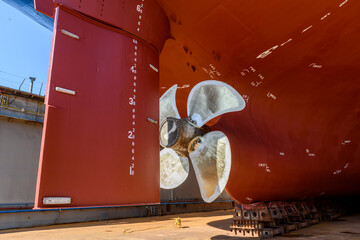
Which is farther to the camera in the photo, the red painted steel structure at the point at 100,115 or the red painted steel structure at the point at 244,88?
the red painted steel structure at the point at 244,88

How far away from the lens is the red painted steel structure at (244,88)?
2.91 meters

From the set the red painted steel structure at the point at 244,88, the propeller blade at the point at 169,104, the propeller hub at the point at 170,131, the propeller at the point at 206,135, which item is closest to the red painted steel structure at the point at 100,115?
the red painted steel structure at the point at 244,88

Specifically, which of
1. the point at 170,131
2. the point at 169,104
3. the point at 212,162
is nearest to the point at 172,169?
the point at 170,131

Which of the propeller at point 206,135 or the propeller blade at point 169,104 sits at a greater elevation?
the propeller blade at point 169,104

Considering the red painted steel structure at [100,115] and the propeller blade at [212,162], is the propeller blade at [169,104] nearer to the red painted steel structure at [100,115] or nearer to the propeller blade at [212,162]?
the propeller blade at [212,162]

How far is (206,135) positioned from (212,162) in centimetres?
56

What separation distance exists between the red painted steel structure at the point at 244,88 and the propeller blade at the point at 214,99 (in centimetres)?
16

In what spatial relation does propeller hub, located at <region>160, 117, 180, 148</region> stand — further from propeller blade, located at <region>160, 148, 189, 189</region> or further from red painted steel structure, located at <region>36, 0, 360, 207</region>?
red painted steel structure, located at <region>36, 0, 360, 207</region>

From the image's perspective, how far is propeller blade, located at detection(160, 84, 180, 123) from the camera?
616 centimetres

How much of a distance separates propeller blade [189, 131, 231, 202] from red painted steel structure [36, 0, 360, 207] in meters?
0.19

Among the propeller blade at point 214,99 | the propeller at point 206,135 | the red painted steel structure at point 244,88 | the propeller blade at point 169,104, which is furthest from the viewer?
the propeller blade at point 169,104

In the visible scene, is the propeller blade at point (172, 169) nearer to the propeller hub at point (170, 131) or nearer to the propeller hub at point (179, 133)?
the propeller hub at point (179, 133)

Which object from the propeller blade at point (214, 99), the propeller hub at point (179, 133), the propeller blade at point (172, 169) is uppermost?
the propeller blade at point (214, 99)

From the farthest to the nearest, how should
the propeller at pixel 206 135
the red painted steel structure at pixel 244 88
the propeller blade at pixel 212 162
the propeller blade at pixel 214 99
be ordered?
the propeller blade at pixel 214 99
the propeller at pixel 206 135
the propeller blade at pixel 212 162
the red painted steel structure at pixel 244 88
